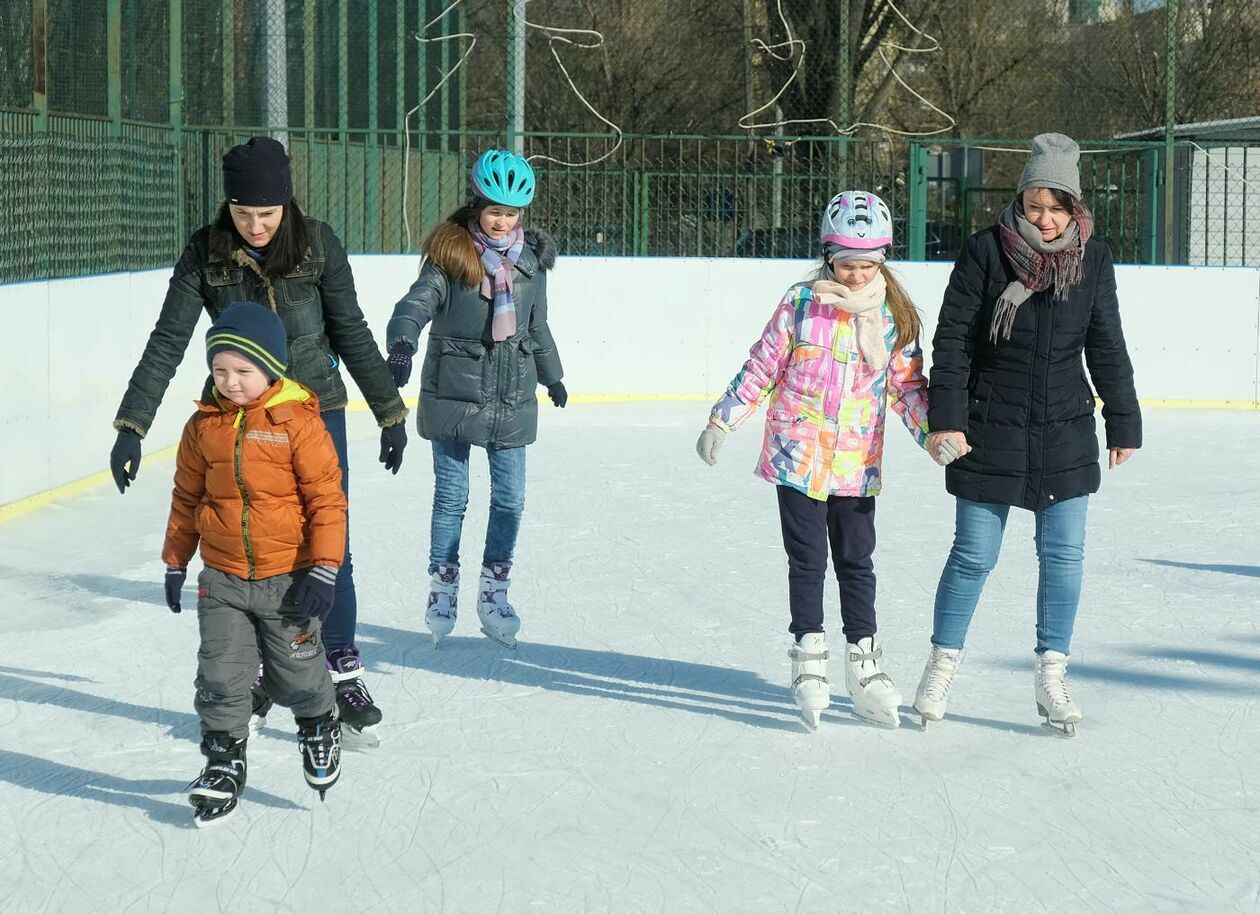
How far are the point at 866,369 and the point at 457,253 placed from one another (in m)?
1.30

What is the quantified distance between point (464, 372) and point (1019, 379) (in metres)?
1.64

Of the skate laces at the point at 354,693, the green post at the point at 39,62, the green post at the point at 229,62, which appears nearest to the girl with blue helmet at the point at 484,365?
the skate laces at the point at 354,693

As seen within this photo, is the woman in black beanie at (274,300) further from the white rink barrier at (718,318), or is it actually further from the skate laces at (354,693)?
the white rink barrier at (718,318)

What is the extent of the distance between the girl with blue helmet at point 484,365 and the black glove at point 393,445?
75 cm

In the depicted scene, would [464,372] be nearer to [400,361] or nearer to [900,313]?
[400,361]

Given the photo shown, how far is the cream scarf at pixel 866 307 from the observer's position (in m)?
4.27

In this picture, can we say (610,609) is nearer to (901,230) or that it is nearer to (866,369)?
(866,369)

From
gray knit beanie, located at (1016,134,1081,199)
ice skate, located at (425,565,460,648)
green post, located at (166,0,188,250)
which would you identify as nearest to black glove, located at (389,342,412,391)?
ice skate, located at (425,565,460,648)

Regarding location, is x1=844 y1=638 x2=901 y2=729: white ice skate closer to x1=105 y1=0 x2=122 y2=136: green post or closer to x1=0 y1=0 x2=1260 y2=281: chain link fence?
x1=0 y1=0 x2=1260 y2=281: chain link fence

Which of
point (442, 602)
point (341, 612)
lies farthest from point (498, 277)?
point (341, 612)

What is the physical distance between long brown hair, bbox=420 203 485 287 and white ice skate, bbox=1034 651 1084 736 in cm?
182

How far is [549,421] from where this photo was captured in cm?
1099

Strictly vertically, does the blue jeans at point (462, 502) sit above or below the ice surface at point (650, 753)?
above

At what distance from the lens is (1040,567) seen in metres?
4.27
